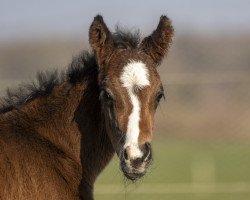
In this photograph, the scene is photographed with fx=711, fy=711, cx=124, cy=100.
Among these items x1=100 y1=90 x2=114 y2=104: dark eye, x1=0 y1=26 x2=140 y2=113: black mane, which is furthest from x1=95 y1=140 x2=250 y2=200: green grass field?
x1=100 y1=90 x2=114 y2=104: dark eye

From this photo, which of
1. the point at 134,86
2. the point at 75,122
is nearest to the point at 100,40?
→ the point at 134,86

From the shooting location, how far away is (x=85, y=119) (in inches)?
202

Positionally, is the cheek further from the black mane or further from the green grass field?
the green grass field

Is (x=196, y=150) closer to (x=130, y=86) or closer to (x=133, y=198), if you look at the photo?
(x=133, y=198)

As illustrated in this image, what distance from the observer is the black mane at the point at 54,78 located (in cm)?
520

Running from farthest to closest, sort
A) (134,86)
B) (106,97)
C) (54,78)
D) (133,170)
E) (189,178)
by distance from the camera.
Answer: (189,178) < (54,78) < (106,97) < (134,86) < (133,170)

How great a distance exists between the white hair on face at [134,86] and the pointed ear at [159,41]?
266mm

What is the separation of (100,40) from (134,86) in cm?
51

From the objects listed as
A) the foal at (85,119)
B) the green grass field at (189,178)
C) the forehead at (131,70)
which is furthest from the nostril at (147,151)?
the green grass field at (189,178)

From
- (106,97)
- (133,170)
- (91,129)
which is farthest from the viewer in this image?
(91,129)

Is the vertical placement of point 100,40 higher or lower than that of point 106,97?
higher

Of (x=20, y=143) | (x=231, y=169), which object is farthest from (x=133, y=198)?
(x=20, y=143)

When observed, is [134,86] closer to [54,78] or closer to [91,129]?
[91,129]

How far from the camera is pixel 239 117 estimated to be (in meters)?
12.2
